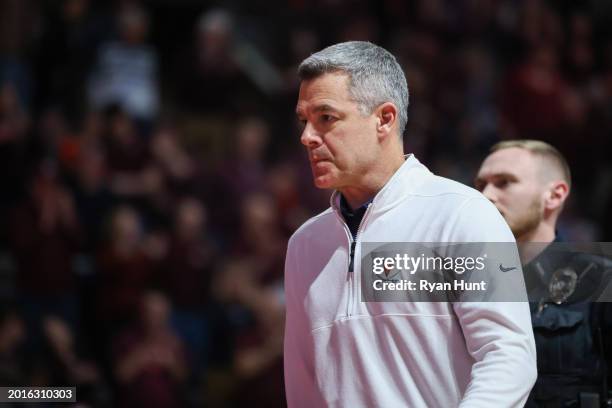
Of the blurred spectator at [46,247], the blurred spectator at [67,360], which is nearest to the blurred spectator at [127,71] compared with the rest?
the blurred spectator at [46,247]

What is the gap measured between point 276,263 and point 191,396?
1289 mm

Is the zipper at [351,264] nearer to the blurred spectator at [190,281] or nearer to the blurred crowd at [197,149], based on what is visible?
the blurred crowd at [197,149]

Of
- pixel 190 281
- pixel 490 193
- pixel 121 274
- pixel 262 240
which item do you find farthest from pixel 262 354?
pixel 490 193

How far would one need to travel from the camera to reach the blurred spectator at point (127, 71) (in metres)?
10.2

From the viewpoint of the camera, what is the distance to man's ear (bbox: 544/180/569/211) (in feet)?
14.0

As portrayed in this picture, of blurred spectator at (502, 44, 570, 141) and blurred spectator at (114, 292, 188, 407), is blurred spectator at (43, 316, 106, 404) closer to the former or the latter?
blurred spectator at (114, 292, 188, 407)

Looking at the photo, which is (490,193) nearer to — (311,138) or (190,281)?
(311,138)

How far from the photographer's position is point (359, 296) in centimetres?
331

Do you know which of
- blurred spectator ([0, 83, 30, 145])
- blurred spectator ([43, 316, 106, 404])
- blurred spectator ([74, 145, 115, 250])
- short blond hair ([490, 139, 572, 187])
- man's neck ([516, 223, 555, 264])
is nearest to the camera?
man's neck ([516, 223, 555, 264])

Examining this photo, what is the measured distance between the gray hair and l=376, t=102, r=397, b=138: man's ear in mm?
17

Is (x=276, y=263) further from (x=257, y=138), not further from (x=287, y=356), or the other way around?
(x=287, y=356)

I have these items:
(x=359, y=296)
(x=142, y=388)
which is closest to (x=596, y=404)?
(x=359, y=296)

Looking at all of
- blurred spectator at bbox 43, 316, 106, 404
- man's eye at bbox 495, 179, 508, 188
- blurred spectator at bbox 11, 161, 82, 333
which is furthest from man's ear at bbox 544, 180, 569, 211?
blurred spectator at bbox 11, 161, 82, 333

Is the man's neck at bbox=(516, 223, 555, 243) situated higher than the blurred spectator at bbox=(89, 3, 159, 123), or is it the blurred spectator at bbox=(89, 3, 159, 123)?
the blurred spectator at bbox=(89, 3, 159, 123)
